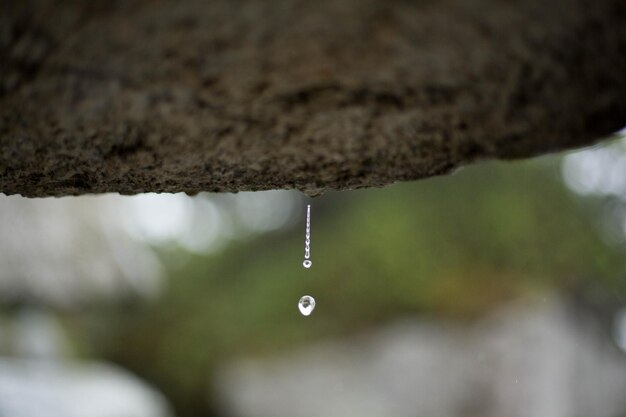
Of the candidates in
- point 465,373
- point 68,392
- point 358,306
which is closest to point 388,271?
point 358,306

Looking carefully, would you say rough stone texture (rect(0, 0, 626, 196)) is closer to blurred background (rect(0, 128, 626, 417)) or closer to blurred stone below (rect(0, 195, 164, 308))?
blurred background (rect(0, 128, 626, 417))

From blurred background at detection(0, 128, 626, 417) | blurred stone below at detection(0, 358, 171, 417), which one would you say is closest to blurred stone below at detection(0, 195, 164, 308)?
blurred background at detection(0, 128, 626, 417)

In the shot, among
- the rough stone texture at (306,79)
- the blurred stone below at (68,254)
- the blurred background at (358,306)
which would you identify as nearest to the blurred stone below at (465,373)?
the blurred background at (358,306)

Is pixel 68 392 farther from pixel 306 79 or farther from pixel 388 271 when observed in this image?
pixel 306 79

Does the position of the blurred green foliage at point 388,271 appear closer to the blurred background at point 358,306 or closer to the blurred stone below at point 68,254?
the blurred background at point 358,306

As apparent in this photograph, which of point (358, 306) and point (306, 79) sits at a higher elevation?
point (358, 306)

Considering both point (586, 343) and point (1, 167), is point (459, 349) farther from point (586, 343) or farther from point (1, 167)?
point (1, 167)

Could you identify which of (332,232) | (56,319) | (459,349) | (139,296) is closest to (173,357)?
(139,296)
